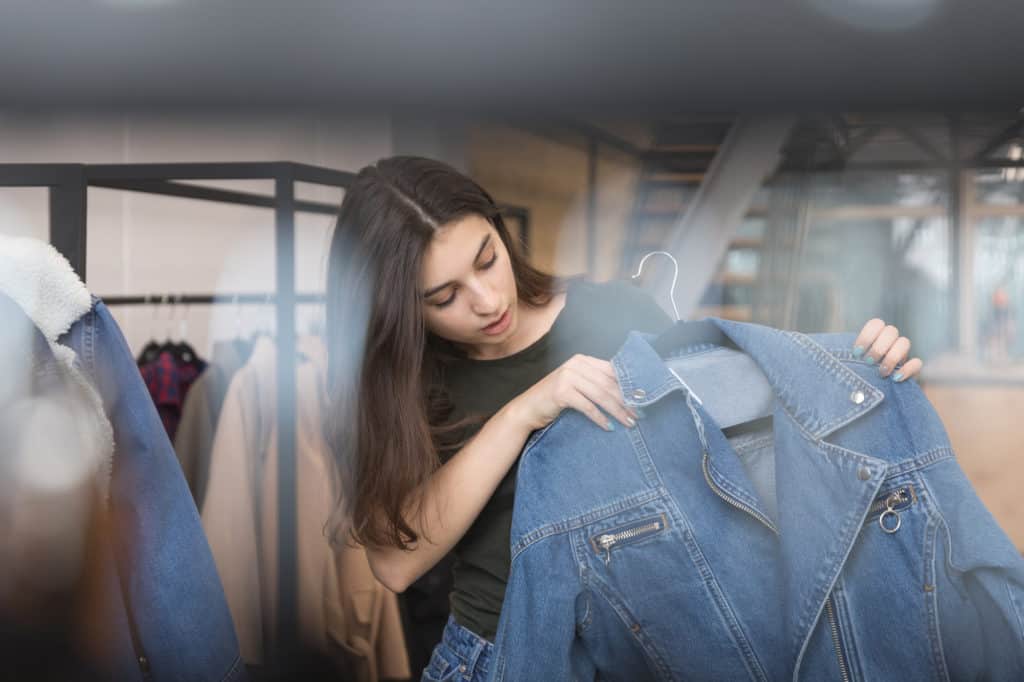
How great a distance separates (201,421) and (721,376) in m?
1.24

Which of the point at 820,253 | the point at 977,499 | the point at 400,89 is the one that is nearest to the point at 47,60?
the point at 400,89

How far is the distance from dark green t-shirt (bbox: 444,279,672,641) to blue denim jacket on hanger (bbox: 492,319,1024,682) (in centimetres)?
17

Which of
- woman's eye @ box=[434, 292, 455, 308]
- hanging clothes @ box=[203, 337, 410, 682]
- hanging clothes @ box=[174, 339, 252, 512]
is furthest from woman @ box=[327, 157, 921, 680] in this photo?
hanging clothes @ box=[174, 339, 252, 512]

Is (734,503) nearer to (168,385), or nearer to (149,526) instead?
(149,526)

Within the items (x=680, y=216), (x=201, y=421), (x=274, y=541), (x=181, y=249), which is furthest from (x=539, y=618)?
(x=181, y=249)

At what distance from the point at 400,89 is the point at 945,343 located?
235 cm

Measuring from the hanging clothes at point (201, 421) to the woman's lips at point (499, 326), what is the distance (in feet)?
3.12

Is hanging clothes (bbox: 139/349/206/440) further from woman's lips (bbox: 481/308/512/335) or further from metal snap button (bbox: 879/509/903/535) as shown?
metal snap button (bbox: 879/509/903/535)

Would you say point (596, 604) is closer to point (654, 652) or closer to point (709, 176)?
point (654, 652)

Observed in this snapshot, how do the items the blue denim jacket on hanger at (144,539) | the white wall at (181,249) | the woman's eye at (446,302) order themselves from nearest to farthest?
the blue denim jacket on hanger at (144,539) → the woman's eye at (446,302) → the white wall at (181,249)

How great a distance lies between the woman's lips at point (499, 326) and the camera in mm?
999

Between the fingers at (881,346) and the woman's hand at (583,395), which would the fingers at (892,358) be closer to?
the fingers at (881,346)

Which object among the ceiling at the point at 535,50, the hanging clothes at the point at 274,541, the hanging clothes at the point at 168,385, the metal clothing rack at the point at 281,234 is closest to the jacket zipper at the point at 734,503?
the ceiling at the point at 535,50

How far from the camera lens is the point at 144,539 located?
2.85ft
